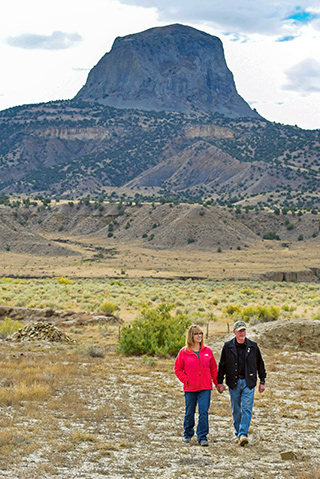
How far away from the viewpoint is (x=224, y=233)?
81.3 meters

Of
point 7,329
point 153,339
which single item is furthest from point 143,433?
point 7,329

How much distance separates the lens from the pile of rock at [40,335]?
18.3 m

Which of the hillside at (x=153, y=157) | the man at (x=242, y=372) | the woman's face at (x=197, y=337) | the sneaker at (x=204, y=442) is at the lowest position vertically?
the sneaker at (x=204, y=442)

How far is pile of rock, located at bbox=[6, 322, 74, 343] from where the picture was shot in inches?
720

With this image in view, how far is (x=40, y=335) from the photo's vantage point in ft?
60.4

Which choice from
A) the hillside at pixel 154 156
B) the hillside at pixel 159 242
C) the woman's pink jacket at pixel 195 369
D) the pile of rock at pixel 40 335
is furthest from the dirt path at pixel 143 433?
the hillside at pixel 154 156

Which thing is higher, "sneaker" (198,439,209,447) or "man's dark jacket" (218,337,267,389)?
"man's dark jacket" (218,337,267,389)

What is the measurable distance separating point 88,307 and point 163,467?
2181 centimetres

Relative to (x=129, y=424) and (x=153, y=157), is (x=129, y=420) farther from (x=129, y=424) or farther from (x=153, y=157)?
(x=153, y=157)

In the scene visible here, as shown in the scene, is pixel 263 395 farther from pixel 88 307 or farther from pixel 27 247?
pixel 27 247

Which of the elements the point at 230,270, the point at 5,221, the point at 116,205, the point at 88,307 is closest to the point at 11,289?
the point at 88,307

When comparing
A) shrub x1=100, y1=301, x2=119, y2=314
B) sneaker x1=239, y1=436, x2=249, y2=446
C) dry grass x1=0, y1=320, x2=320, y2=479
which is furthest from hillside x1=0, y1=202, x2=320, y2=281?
sneaker x1=239, y1=436, x2=249, y2=446

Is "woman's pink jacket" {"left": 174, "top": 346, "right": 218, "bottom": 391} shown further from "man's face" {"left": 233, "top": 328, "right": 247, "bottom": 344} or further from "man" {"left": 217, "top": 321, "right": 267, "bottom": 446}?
"man's face" {"left": 233, "top": 328, "right": 247, "bottom": 344}

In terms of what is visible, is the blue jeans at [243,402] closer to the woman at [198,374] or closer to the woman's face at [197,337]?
the woman at [198,374]
